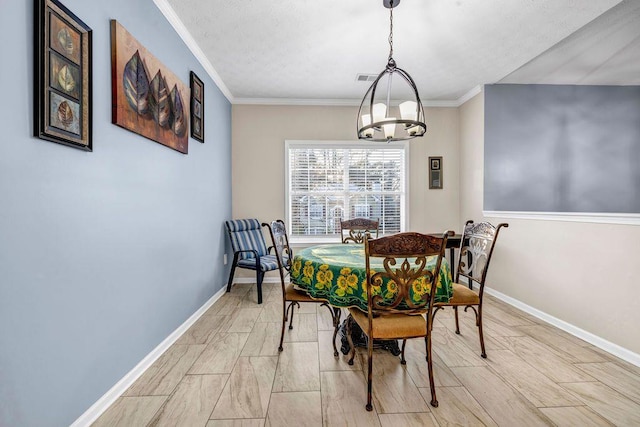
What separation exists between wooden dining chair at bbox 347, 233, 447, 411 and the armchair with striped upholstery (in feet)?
5.89

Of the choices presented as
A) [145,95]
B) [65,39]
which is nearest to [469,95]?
[145,95]

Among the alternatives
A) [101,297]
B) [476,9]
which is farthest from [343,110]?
[101,297]

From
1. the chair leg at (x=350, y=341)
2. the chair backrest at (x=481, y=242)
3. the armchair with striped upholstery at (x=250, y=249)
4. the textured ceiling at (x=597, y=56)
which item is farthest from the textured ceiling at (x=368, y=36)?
the chair leg at (x=350, y=341)

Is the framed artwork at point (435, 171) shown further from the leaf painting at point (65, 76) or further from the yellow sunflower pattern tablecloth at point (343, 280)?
the leaf painting at point (65, 76)

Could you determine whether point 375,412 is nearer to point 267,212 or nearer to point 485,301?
point 485,301

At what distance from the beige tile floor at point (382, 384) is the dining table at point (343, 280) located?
1.25 feet

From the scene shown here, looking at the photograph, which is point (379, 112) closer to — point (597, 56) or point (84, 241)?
point (84, 241)

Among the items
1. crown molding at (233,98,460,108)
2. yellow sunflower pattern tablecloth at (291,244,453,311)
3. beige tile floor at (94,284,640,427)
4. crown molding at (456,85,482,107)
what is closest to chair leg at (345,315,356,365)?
beige tile floor at (94,284,640,427)

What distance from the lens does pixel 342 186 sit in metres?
4.47

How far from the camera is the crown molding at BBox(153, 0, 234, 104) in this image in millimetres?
2283

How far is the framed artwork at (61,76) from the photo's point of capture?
4.05 ft

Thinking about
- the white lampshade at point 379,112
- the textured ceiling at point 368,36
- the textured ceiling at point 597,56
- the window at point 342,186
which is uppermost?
the textured ceiling at point 597,56

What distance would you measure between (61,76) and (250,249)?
2763mm

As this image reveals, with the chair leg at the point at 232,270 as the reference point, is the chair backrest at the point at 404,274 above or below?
above
